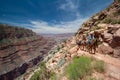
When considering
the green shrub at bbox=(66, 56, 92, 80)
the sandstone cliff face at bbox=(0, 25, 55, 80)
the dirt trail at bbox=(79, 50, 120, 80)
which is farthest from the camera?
the sandstone cliff face at bbox=(0, 25, 55, 80)

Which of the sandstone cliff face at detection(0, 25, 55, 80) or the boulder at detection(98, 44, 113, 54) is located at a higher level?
the boulder at detection(98, 44, 113, 54)

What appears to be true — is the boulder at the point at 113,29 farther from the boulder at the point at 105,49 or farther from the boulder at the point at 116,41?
the boulder at the point at 105,49

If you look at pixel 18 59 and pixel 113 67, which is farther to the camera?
pixel 18 59

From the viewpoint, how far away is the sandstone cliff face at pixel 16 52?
10094 cm

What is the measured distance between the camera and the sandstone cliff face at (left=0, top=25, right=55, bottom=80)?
331ft

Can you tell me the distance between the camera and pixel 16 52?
442ft

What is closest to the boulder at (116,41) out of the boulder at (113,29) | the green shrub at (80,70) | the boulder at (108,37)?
the boulder at (108,37)

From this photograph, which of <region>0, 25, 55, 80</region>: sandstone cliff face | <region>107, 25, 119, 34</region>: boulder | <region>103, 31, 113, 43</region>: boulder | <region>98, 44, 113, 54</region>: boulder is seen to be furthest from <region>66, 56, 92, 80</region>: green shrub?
<region>0, 25, 55, 80</region>: sandstone cliff face

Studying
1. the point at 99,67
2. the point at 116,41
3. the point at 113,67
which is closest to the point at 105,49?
the point at 116,41

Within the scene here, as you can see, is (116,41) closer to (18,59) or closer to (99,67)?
(99,67)

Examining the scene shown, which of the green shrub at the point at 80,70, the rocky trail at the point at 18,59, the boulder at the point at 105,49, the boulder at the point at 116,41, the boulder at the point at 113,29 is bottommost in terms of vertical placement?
the rocky trail at the point at 18,59

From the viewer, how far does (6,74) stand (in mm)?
90812

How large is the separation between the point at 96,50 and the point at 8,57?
11847 centimetres

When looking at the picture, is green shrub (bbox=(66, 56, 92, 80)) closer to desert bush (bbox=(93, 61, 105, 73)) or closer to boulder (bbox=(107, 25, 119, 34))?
desert bush (bbox=(93, 61, 105, 73))
